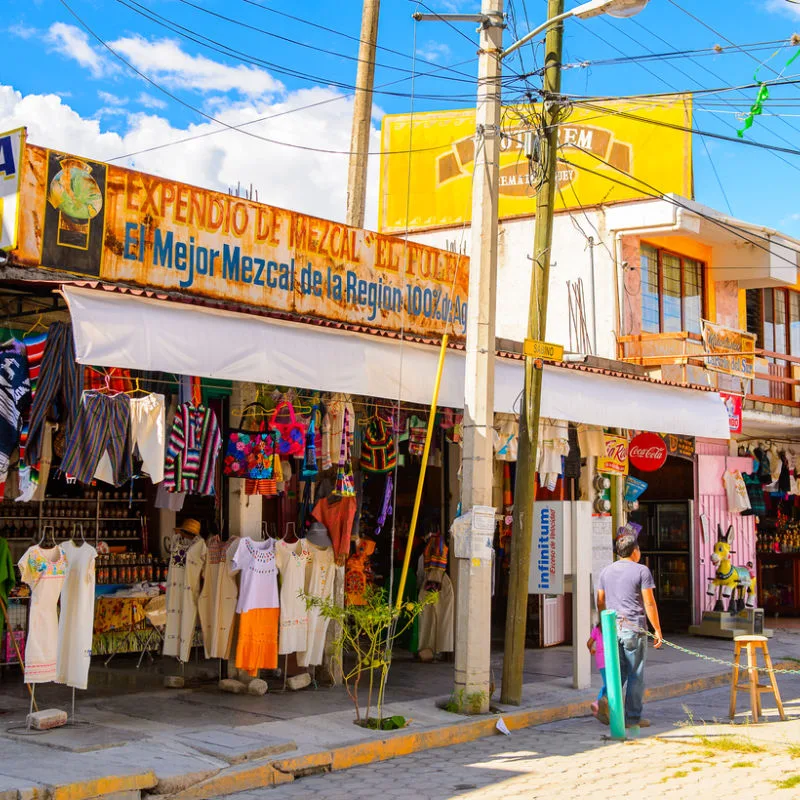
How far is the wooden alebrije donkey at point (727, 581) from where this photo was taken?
727 inches

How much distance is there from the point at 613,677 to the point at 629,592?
2.62ft

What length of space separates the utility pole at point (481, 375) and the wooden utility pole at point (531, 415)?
1.87 ft

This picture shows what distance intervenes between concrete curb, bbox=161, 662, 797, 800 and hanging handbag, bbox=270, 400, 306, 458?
123 inches

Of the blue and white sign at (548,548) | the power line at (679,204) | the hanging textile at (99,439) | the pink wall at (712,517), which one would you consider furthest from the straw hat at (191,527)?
the pink wall at (712,517)

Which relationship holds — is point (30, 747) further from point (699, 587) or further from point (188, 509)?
point (699, 587)

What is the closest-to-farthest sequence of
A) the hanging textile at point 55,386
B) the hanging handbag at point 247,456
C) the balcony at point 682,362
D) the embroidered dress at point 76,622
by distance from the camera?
the hanging textile at point 55,386, the embroidered dress at point 76,622, the hanging handbag at point 247,456, the balcony at point 682,362

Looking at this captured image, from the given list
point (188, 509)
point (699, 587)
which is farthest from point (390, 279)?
point (699, 587)

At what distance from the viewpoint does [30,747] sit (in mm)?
8203

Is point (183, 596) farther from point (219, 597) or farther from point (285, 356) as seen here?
point (285, 356)

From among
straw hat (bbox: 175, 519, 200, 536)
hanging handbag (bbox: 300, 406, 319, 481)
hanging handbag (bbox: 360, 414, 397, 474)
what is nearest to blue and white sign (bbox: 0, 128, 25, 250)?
hanging handbag (bbox: 300, 406, 319, 481)

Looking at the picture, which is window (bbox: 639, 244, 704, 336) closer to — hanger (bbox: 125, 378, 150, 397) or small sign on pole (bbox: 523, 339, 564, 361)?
small sign on pole (bbox: 523, 339, 564, 361)

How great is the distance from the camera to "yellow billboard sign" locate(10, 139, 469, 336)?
1021cm

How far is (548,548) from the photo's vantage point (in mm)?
12180

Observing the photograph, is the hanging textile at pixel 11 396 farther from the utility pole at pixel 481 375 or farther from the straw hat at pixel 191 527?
the utility pole at pixel 481 375
